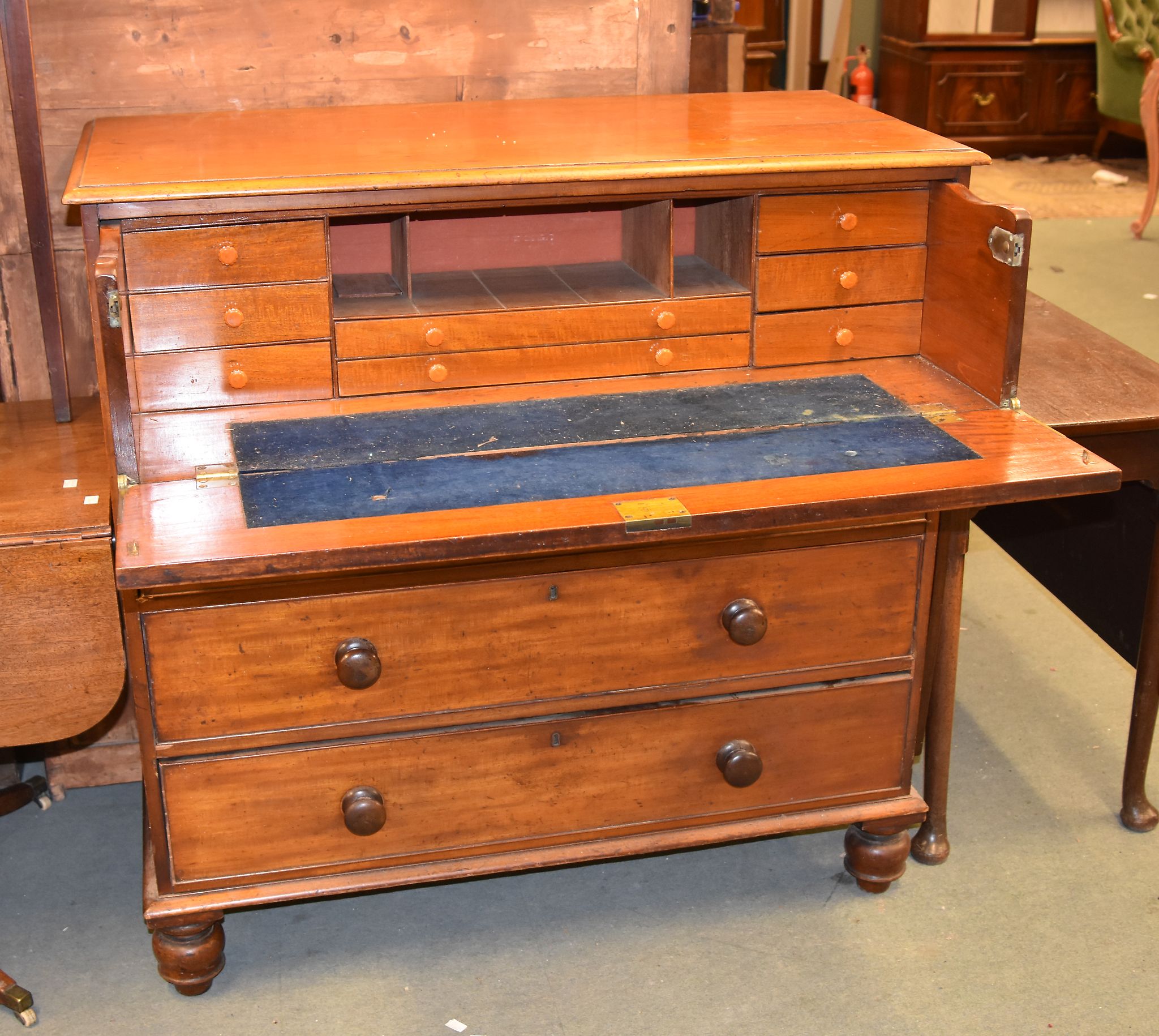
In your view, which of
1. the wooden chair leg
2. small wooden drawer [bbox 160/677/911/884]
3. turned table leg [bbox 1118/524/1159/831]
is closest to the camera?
small wooden drawer [bbox 160/677/911/884]

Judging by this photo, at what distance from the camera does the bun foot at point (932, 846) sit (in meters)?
2.63

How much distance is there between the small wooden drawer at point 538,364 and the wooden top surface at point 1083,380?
1.83ft

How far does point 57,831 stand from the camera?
274 centimetres

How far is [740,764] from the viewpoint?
2264 mm

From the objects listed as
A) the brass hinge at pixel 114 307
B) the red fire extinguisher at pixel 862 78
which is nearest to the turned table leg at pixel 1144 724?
the brass hinge at pixel 114 307

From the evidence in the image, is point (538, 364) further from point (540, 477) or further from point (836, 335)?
point (836, 335)

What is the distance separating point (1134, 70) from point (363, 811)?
20.9 ft

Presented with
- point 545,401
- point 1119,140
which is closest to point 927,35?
point 1119,140

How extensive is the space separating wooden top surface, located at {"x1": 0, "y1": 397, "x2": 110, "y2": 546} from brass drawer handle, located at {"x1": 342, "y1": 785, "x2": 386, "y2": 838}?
584 millimetres

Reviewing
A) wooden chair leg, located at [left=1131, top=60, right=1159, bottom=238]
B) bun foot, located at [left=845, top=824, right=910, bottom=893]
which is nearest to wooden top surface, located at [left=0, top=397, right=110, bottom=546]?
bun foot, located at [left=845, top=824, right=910, bottom=893]

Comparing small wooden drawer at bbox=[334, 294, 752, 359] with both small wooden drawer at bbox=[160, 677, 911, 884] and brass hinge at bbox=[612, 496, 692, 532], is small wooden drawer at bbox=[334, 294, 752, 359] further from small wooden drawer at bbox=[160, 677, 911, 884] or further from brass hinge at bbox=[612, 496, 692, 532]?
small wooden drawer at bbox=[160, 677, 911, 884]

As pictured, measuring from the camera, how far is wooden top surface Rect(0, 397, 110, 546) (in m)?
2.20

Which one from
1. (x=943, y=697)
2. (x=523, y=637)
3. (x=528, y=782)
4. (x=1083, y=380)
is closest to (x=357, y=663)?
(x=523, y=637)

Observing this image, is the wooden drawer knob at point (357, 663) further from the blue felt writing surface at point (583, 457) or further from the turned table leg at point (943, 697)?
the turned table leg at point (943, 697)
